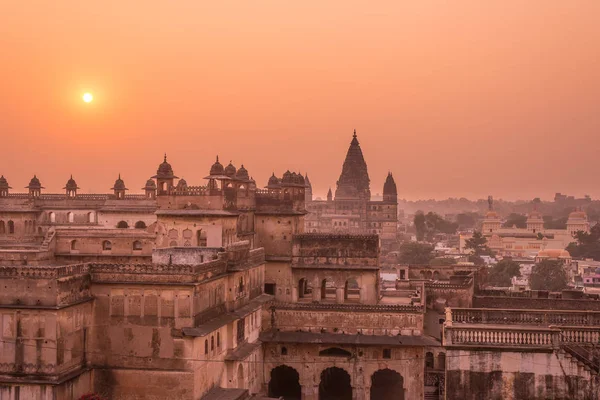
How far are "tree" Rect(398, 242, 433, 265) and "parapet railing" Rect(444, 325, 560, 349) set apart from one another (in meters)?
102

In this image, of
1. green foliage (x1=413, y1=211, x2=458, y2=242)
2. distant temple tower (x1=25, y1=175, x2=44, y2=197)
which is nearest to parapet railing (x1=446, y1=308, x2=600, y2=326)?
distant temple tower (x1=25, y1=175, x2=44, y2=197)

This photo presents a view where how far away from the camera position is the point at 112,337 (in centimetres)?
2967

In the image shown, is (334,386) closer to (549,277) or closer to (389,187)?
(549,277)

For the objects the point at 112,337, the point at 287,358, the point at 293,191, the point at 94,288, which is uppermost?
the point at 293,191

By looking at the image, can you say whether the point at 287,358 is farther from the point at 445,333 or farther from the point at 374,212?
the point at 374,212

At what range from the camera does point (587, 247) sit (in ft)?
482

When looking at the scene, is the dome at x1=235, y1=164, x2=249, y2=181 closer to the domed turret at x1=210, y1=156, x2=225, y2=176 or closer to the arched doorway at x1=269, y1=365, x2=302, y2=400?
the domed turret at x1=210, y1=156, x2=225, y2=176

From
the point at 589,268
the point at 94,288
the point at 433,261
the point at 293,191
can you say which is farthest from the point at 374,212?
the point at 94,288

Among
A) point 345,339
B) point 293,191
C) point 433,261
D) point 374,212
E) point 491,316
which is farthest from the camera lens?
point 374,212

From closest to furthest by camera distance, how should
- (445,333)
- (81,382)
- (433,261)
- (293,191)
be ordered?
(445,333) → (81,382) → (293,191) → (433,261)

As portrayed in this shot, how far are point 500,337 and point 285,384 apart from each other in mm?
22916

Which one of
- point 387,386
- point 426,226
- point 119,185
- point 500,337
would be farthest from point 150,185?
point 426,226

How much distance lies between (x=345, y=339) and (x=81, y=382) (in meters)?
14.0

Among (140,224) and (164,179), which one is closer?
(164,179)
